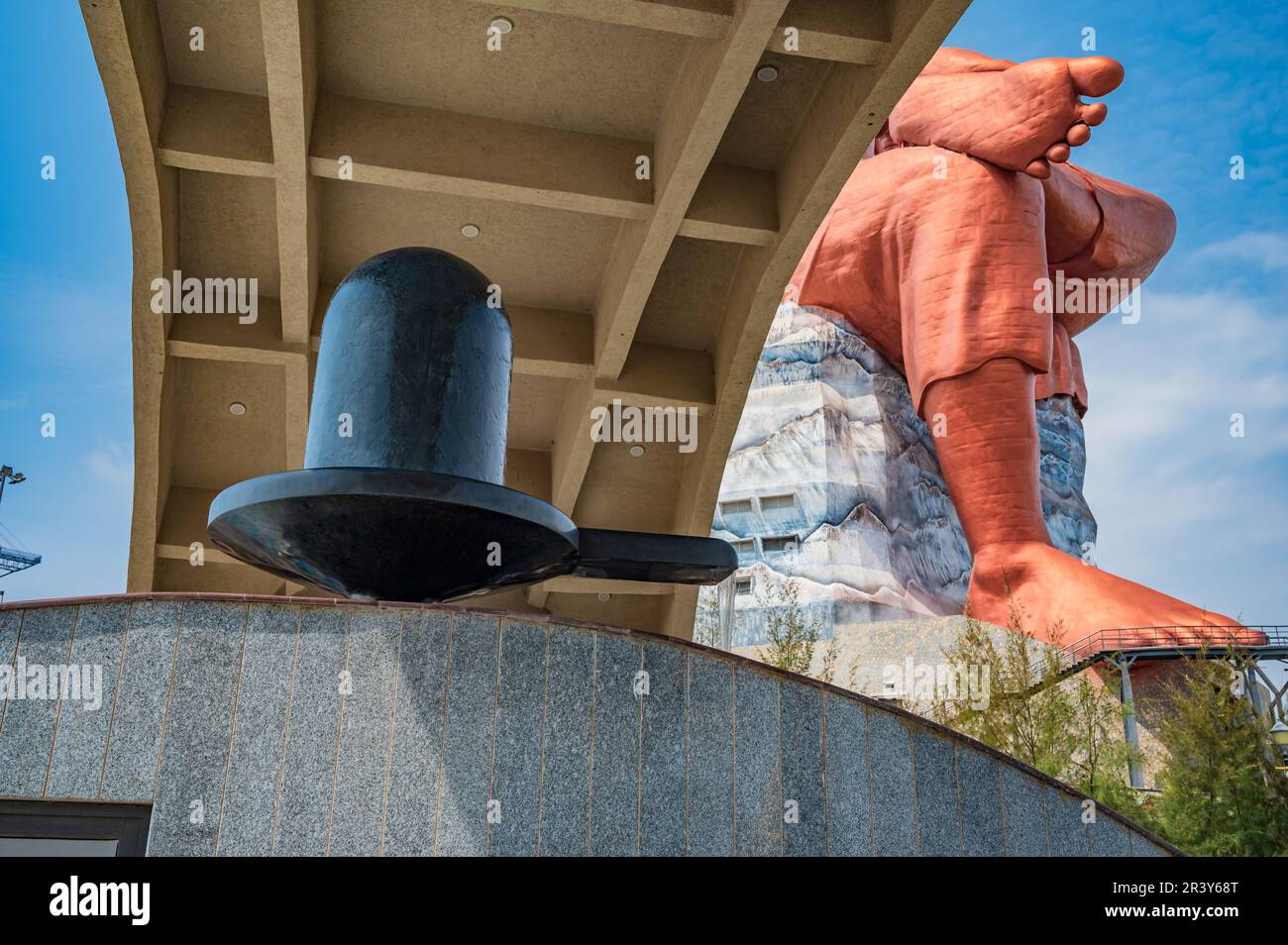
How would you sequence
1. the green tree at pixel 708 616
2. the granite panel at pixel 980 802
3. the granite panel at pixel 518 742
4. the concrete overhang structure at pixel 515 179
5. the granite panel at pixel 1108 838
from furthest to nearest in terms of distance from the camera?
the green tree at pixel 708 616 → the concrete overhang structure at pixel 515 179 → the granite panel at pixel 1108 838 → the granite panel at pixel 980 802 → the granite panel at pixel 518 742

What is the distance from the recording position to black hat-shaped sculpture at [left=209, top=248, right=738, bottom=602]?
4.87m

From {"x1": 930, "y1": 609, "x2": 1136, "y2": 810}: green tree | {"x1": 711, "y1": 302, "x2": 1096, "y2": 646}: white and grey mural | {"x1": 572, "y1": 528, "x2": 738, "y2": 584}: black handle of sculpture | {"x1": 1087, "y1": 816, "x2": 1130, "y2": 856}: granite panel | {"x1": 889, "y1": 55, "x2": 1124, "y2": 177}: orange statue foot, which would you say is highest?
{"x1": 889, "y1": 55, "x2": 1124, "y2": 177}: orange statue foot

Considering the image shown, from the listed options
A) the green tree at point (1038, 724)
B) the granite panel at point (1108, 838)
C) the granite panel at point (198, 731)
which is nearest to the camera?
the granite panel at point (198, 731)

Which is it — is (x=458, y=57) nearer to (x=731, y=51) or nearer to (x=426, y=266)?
(x=731, y=51)

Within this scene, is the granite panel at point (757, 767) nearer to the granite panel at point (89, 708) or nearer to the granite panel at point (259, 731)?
the granite panel at point (259, 731)

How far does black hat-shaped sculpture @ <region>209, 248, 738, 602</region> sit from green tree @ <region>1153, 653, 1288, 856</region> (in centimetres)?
1699

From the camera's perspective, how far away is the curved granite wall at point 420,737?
5.87 metres

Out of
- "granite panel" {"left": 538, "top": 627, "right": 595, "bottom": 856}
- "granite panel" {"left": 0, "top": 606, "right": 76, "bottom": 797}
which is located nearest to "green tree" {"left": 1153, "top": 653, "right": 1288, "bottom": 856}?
"granite panel" {"left": 538, "top": 627, "right": 595, "bottom": 856}

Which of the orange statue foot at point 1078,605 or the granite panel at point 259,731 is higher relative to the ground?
the orange statue foot at point 1078,605

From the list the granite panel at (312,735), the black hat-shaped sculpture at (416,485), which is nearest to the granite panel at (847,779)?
the black hat-shaped sculpture at (416,485)

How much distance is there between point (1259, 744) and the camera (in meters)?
20.2

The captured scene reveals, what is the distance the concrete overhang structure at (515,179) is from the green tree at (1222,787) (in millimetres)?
10842

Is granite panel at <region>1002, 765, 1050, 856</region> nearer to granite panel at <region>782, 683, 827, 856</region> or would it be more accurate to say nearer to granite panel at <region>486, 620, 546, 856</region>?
granite panel at <region>782, 683, 827, 856</region>
